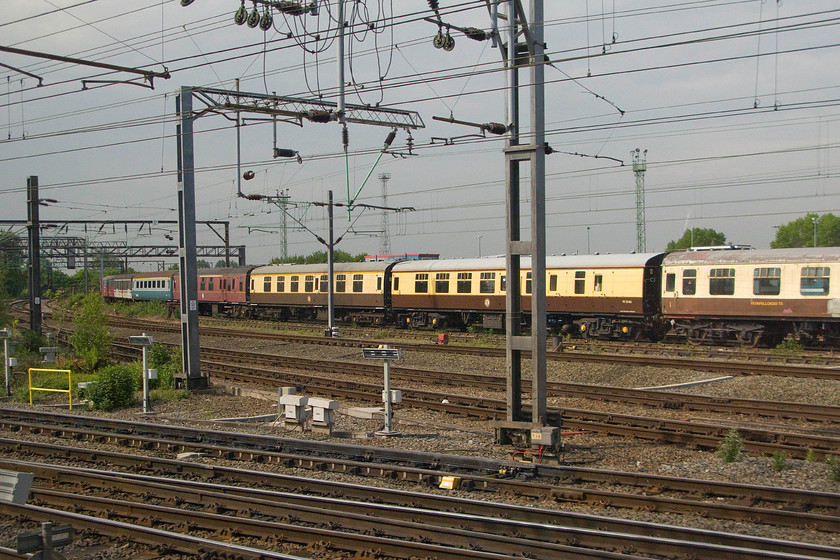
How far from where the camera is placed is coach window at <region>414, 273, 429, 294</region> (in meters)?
33.0

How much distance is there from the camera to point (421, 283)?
33.3m

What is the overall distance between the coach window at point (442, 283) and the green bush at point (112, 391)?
1634 centimetres

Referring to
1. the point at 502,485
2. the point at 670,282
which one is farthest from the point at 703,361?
the point at 502,485

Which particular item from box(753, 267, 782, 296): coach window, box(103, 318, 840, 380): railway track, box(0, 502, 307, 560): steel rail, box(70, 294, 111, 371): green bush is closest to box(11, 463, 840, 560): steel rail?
box(0, 502, 307, 560): steel rail

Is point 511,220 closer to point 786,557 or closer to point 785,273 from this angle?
point 786,557

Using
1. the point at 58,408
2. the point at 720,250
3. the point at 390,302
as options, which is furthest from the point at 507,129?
the point at 390,302

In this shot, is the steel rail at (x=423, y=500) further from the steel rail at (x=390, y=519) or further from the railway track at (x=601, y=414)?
the railway track at (x=601, y=414)

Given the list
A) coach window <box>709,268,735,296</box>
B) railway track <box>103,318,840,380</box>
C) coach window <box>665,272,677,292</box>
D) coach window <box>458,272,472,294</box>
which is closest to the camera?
railway track <box>103,318,840,380</box>

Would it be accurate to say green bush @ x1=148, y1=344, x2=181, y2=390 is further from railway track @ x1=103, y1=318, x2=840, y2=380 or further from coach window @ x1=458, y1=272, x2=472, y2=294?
coach window @ x1=458, y1=272, x2=472, y2=294

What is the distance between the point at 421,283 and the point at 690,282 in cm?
1253

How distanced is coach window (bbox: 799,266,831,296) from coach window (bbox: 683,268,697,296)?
11.3ft

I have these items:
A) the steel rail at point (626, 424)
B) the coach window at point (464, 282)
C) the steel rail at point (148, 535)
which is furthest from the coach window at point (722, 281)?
the steel rail at point (148, 535)

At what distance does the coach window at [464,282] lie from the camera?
30.9 meters

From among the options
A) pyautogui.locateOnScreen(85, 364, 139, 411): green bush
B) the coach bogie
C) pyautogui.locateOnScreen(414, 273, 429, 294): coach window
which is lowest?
pyautogui.locateOnScreen(85, 364, 139, 411): green bush
